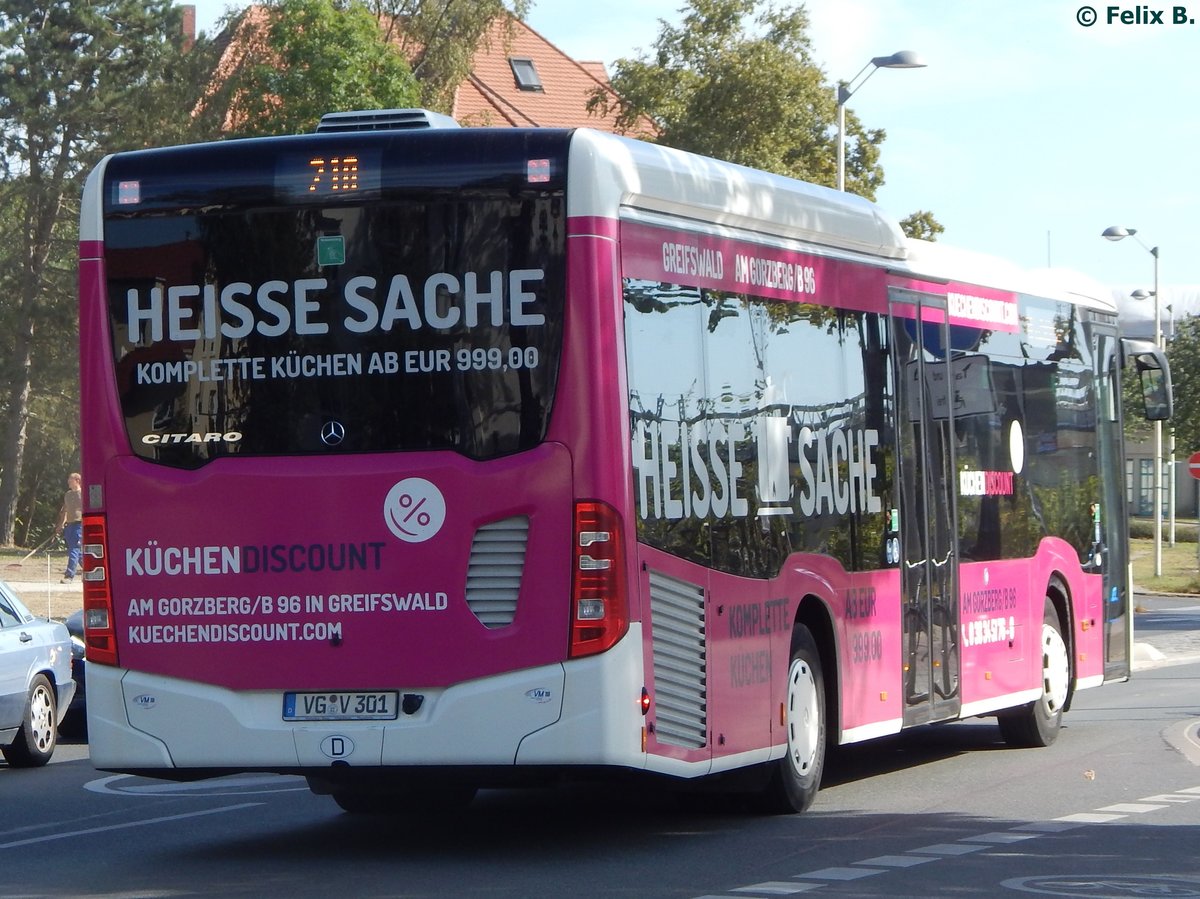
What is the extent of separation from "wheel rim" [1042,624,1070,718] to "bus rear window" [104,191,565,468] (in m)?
7.00

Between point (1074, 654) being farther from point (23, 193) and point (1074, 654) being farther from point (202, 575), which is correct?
point (23, 193)

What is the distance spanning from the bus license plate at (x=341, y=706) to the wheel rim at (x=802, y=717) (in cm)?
251

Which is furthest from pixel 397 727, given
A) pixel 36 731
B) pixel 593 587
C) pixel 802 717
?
pixel 36 731

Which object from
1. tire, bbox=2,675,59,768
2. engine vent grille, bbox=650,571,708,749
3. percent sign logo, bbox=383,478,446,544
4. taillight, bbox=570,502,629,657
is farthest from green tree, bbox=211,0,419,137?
taillight, bbox=570,502,629,657

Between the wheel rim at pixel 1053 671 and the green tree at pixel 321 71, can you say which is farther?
the green tree at pixel 321 71

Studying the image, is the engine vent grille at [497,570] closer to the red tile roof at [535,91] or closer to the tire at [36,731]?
the tire at [36,731]

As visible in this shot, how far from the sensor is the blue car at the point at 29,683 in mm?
15383

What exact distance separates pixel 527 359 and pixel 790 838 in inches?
111

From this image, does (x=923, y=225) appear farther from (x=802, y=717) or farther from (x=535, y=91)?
(x=802, y=717)

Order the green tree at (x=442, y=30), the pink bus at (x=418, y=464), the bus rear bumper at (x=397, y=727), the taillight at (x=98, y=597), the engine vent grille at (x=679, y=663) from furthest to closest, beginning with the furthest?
the green tree at (x=442, y=30)
the taillight at (x=98, y=597)
the engine vent grille at (x=679, y=663)
the pink bus at (x=418, y=464)
the bus rear bumper at (x=397, y=727)

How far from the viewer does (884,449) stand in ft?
41.2

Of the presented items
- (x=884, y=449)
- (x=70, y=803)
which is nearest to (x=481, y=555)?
(x=884, y=449)

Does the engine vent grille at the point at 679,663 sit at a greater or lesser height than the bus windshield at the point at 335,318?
lesser

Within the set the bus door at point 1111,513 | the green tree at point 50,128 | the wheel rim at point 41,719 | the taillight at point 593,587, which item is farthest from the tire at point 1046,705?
the green tree at point 50,128
